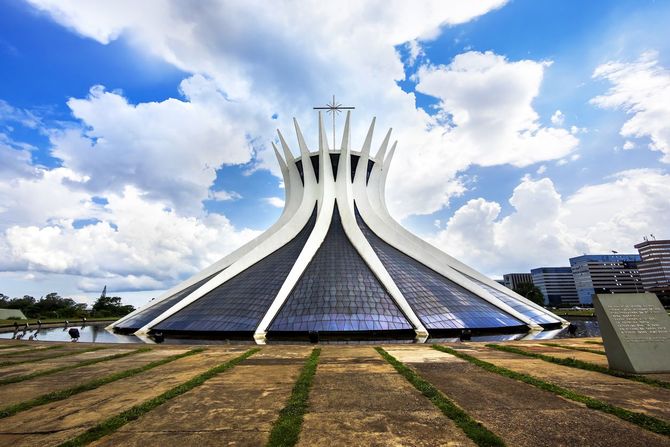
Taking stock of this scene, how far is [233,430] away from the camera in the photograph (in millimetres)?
4766

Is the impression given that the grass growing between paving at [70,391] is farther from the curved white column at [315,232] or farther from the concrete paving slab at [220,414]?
the curved white column at [315,232]

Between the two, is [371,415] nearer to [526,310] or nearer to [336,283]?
[336,283]

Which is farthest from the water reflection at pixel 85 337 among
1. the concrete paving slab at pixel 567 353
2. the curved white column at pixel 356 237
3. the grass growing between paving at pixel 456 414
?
the concrete paving slab at pixel 567 353

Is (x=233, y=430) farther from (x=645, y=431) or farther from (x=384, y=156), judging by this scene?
(x=384, y=156)

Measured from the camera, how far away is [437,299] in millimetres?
22984

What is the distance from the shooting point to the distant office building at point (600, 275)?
430 feet

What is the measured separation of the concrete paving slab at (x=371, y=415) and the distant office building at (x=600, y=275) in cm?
15921

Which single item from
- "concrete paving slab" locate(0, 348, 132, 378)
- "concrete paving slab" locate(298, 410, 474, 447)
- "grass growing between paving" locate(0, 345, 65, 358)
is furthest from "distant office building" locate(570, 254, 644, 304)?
"grass growing between paving" locate(0, 345, 65, 358)

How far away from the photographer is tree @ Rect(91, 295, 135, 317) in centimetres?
5162

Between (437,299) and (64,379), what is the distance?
814 inches

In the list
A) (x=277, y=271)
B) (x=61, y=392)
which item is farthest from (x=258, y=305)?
(x=61, y=392)

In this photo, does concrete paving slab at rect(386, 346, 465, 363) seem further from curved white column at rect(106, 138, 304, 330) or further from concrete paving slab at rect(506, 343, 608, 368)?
curved white column at rect(106, 138, 304, 330)

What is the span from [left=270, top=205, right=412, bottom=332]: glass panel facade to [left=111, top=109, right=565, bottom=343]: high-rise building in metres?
0.07

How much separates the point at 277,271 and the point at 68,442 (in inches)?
857
